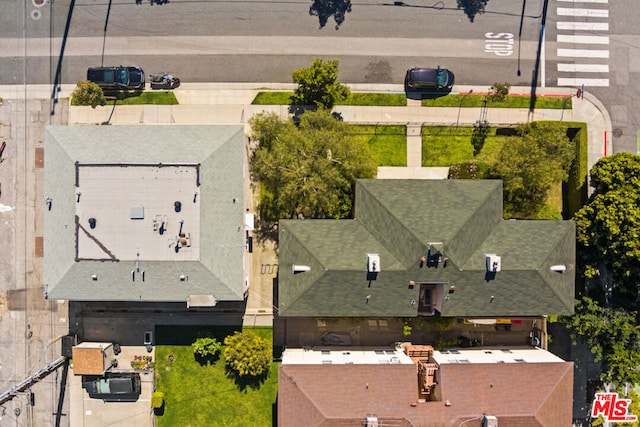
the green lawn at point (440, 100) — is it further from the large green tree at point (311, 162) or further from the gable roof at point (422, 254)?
the gable roof at point (422, 254)

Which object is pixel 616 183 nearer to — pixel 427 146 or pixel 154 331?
pixel 427 146

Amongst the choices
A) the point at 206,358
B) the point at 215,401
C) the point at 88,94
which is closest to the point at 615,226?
the point at 206,358

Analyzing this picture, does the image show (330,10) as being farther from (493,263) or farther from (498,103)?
(493,263)

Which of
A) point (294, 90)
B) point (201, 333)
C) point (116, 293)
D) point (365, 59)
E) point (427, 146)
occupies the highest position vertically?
point (365, 59)

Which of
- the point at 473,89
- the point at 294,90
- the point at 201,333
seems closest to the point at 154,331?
the point at 201,333

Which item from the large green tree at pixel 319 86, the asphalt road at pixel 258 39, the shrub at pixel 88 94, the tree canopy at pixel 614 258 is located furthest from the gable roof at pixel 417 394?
the shrub at pixel 88 94
